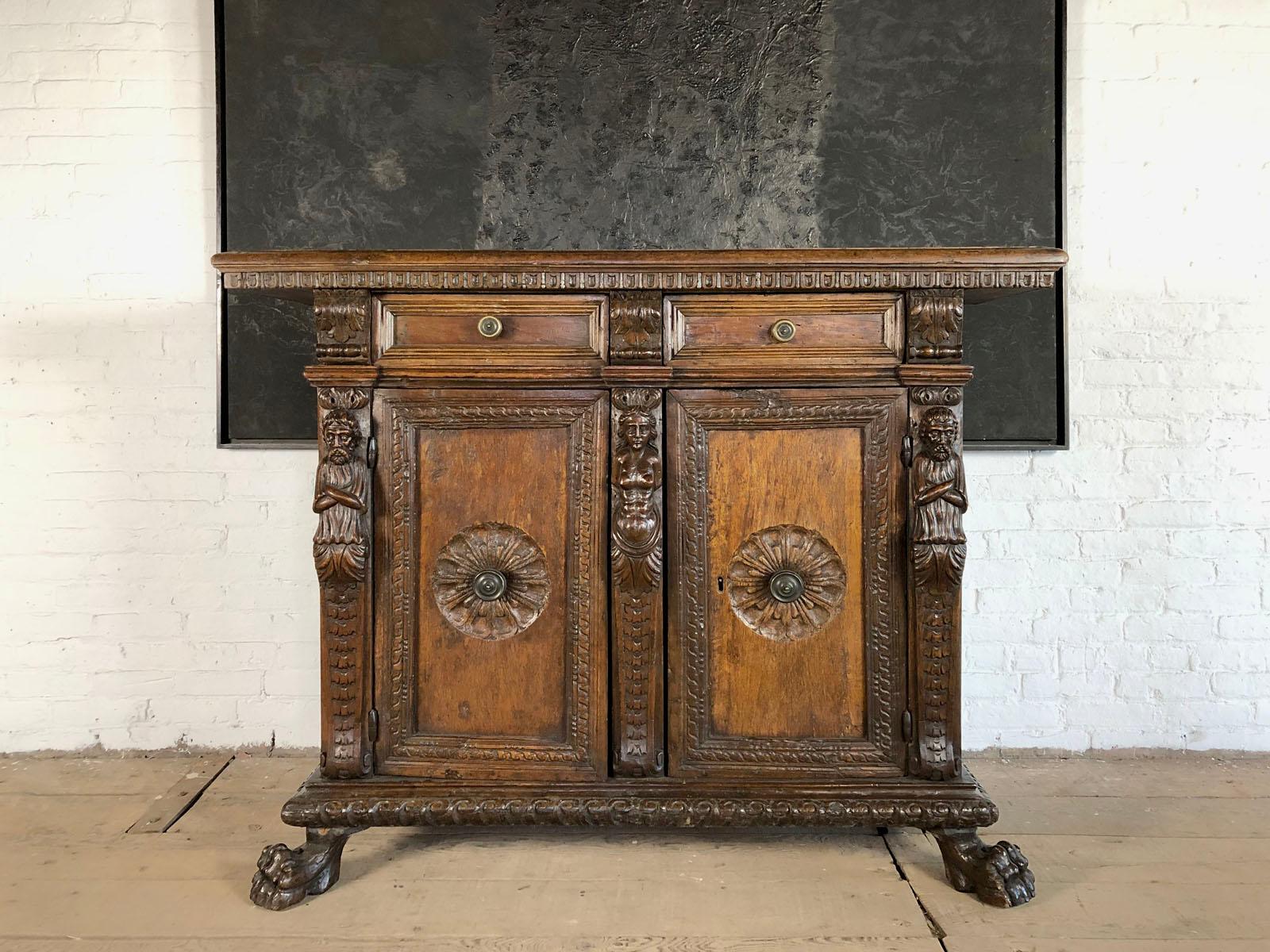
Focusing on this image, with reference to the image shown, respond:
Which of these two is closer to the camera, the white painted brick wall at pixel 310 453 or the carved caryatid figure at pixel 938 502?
the carved caryatid figure at pixel 938 502

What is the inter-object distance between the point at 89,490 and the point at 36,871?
4.02 ft

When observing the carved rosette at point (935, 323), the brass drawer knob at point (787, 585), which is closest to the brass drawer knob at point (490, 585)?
the brass drawer knob at point (787, 585)

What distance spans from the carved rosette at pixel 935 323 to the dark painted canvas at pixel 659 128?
0.84 metres

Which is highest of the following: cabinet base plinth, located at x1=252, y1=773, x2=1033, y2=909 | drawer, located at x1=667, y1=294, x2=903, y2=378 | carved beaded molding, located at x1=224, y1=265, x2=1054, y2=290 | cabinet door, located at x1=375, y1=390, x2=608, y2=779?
carved beaded molding, located at x1=224, y1=265, x2=1054, y2=290

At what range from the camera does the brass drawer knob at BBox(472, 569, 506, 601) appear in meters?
2.12

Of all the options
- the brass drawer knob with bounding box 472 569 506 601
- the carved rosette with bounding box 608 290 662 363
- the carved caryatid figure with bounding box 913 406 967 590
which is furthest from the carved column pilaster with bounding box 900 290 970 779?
the brass drawer knob with bounding box 472 569 506 601

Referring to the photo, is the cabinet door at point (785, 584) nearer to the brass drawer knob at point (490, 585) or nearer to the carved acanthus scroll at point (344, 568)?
the brass drawer knob at point (490, 585)

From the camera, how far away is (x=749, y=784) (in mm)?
2119

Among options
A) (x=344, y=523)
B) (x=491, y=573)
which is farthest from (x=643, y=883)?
(x=344, y=523)

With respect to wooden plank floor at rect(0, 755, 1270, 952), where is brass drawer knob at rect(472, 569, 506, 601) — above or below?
above

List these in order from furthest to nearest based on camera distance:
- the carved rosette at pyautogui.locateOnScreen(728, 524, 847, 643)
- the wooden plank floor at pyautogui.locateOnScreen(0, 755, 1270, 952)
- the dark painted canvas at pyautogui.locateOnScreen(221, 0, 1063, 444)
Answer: the dark painted canvas at pyautogui.locateOnScreen(221, 0, 1063, 444) < the carved rosette at pyautogui.locateOnScreen(728, 524, 847, 643) < the wooden plank floor at pyautogui.locateOnScreen(0, 755, 1270, 952)

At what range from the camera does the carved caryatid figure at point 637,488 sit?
208cm

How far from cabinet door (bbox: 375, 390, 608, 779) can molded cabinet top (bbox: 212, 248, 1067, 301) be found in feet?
0.92

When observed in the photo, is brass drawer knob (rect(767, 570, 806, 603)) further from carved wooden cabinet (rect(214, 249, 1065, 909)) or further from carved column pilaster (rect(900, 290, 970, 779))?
carved column pilaster (rect(900, 290, 970, 779))
